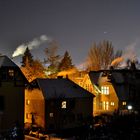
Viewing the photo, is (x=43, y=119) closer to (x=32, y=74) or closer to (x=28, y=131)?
(x=28, y=131)

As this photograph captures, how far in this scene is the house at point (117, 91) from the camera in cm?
6606

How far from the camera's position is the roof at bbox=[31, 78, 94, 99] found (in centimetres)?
5305

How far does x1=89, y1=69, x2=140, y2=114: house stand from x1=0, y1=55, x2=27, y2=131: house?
22626 mm

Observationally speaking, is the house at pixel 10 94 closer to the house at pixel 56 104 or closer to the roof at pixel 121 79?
the house at pixel 56 104

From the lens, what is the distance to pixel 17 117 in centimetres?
4631

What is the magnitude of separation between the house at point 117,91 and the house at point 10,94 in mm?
22626

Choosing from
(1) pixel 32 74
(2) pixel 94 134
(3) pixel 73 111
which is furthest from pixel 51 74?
(2) pixel 94 134

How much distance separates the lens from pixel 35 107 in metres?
54.3

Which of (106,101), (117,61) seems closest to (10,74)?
(106,101)

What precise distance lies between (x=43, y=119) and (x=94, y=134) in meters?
13.2

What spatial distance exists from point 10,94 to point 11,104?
1.37m

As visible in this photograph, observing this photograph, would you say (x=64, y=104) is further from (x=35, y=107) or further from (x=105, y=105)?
(x=105, y=105)

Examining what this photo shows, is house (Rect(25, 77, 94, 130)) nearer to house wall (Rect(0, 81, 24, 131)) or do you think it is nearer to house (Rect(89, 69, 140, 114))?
house wall (Rect(0, 81, 24, 131))

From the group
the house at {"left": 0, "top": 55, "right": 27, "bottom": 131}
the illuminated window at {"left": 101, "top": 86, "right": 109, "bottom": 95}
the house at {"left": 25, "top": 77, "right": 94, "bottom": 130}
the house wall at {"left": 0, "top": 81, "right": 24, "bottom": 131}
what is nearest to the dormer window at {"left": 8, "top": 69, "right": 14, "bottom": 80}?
the house at {"left": 0, "top": 55, "right": 27, "bottom": 131}
